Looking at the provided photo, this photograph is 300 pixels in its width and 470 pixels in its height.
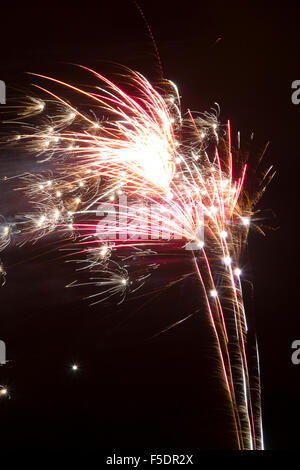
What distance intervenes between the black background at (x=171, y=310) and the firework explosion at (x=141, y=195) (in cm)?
17

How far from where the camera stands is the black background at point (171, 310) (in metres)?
3.03

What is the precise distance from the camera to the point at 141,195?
2967 millimetres

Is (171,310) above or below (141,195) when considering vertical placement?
below

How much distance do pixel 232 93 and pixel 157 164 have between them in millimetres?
1127

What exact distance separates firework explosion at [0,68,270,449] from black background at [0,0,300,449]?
0.17 metres

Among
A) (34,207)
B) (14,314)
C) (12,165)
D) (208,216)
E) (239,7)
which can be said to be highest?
(239,7)

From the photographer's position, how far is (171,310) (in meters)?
3.11

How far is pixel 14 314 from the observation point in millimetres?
3230

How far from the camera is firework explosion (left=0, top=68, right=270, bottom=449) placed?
285 cm

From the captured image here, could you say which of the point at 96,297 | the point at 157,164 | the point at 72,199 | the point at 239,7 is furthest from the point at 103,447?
→ the point at 239,7

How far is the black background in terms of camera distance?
303 centimetres

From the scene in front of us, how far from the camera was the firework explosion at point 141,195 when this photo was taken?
2.85 meters

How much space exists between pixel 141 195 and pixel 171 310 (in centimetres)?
113

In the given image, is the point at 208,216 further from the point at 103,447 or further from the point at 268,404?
the point at 103,447
